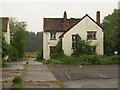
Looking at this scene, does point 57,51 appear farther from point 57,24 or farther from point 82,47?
point 57,24

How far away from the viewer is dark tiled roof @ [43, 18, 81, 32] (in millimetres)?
63322

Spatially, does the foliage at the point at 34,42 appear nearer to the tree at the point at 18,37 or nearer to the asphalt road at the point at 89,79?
A: the tree at the point at 18,37

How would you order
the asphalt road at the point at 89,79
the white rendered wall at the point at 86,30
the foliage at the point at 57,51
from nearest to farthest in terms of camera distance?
1. the asphalt road at the point at 89,79
2. the white rendered wall at the point at 86,30
3. the foliage at the point at 57,51

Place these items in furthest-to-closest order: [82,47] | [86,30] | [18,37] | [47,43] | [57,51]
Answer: [18,37] → [47,43] → [57,51] → [86,30] → [82,47]

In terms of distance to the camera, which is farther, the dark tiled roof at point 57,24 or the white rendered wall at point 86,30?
the dark tiled roof at point 57,24

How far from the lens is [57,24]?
6462 centimetres

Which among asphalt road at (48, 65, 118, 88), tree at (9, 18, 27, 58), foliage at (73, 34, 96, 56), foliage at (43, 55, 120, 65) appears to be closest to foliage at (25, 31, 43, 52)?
tree at (9, 18, 27, 58)

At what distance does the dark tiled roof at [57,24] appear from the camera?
63322 millimetres

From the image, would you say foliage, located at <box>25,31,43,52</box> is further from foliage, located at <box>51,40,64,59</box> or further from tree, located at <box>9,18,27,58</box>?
foliage, located at <box>51,40,64,59</box>

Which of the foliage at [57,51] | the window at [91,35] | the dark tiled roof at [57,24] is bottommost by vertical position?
the foliage at [57,51]

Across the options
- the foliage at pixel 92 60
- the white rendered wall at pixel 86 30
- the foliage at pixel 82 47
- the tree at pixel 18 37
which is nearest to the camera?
the foliage at pixel 92 60

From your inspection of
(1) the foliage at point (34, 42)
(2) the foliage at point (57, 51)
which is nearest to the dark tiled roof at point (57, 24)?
(2) the foliage at point (57, 51)

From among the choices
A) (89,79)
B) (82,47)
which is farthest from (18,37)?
(89,79)

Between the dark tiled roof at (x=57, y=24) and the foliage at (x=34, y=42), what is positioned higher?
the dark tiled roof at (x=57, y=24)
